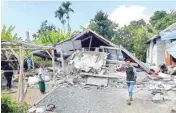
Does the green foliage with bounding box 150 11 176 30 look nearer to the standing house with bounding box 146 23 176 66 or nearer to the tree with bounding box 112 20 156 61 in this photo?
the tree with bounding box 112 20 156 61

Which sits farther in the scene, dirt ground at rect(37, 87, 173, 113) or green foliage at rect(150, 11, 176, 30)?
green foliage at rect(150, 11, 176, 30)

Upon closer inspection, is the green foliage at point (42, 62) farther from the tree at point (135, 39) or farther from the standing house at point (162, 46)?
the tree at point (135, 39)

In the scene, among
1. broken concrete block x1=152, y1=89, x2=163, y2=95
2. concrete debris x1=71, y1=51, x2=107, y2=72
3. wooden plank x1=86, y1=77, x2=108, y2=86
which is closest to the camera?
broken concrete block x1=152, y1=89, x2=163, y2=95

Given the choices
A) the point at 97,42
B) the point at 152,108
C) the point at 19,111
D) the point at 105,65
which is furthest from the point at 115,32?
the point at 19,111

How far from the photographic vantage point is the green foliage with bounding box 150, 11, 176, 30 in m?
40.0

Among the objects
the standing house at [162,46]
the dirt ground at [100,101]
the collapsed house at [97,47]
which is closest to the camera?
the dirt ground at [100,101]

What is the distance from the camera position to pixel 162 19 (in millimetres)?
42000

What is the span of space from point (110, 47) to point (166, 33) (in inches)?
178

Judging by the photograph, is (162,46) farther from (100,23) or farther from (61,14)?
(61,14)

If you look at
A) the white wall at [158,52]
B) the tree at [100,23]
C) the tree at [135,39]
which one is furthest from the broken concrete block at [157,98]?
the tree at [100,23]

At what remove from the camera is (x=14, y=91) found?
15.3m

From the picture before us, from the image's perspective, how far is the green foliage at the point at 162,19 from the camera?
131 ft

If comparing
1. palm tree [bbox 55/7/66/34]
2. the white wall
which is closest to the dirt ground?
the white wall

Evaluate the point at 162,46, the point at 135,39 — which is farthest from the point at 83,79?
the point at 135,39
